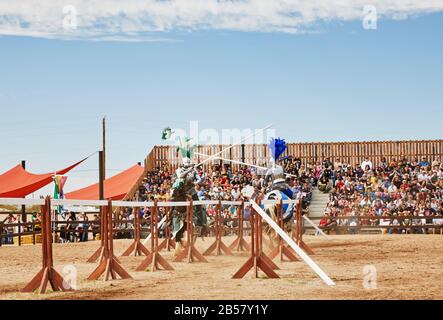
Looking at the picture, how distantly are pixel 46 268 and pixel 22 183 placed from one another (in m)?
24.9

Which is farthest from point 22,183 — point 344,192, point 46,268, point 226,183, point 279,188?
point 46,268

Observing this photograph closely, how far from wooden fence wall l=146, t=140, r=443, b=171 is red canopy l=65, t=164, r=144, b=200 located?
5.42 m

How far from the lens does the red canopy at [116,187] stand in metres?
38.9

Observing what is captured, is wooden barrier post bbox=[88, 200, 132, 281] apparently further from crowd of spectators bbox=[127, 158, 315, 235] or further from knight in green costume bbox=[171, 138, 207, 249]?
crowd of spectators bbox=[127, 158, 315, 235]

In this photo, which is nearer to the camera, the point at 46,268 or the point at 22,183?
the point at 46,268

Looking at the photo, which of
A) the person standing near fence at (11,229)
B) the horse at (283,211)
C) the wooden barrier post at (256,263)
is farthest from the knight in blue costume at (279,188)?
the person standing near fence at (11,229)

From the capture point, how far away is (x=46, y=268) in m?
12.9

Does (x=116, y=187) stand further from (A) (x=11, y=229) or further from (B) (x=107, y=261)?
(B) (x=107, y=261)

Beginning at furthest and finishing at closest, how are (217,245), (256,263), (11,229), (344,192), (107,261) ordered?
1. (344,192)
2. (11,229)
3. (217,245)
4. (107,261)
5. (256,263)

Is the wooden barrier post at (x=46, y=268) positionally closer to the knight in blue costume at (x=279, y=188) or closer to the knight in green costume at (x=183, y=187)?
the knight in green costume at (x=183, y=187)


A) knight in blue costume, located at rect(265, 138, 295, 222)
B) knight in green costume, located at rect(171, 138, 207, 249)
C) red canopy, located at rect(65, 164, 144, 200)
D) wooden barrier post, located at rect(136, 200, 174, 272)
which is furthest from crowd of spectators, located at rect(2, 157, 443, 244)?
wooden barrier post, located at rect(136, 200, 174, 272)

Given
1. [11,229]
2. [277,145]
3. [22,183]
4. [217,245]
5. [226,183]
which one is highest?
[277,145]

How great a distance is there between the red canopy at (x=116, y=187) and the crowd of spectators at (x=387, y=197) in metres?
9.37
